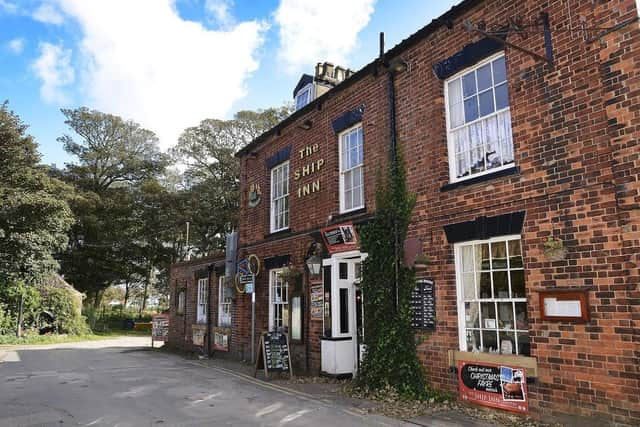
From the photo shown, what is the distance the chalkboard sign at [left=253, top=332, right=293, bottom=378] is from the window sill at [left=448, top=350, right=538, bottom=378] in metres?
4.52

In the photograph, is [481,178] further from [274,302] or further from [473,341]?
[274,302]

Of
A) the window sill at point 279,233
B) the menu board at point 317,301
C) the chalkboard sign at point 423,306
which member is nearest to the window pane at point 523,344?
the chalkboard sign at point 423,306

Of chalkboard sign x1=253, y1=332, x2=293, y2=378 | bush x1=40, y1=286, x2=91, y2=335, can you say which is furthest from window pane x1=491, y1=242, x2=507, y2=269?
bush x1=40, y1=286, x2=91, y2=335

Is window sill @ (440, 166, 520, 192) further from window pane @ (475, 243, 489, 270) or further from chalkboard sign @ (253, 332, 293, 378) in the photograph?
chalkboard sign @ (253, 332, 293, 378)

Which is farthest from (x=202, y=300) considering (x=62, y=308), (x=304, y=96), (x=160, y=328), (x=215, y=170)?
(x=215, y=170)

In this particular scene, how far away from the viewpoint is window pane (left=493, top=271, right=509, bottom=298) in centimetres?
731

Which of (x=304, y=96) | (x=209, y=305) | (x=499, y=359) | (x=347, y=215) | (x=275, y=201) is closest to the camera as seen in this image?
(x=499, y=359)

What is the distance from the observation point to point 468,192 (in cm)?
794

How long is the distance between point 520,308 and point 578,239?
4.50 feet

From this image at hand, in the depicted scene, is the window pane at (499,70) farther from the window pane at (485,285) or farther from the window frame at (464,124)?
the window pane at (485,285)

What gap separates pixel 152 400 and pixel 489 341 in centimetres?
611

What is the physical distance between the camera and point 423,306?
8.39 m

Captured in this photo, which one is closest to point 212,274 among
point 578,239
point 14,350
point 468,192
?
point 14,350

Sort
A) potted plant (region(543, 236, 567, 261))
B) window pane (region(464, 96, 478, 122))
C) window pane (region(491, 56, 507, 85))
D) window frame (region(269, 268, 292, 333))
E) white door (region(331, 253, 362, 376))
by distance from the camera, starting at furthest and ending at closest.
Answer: window frame (region(269, 268, 292, 333)) < white door (region(331, 253, 362, 376)) < window pane (region(464, 96, 478, 122)) < window pane (region(491, 56, 507, 85)) < potted plant (region(543, 236, 567, 261))
